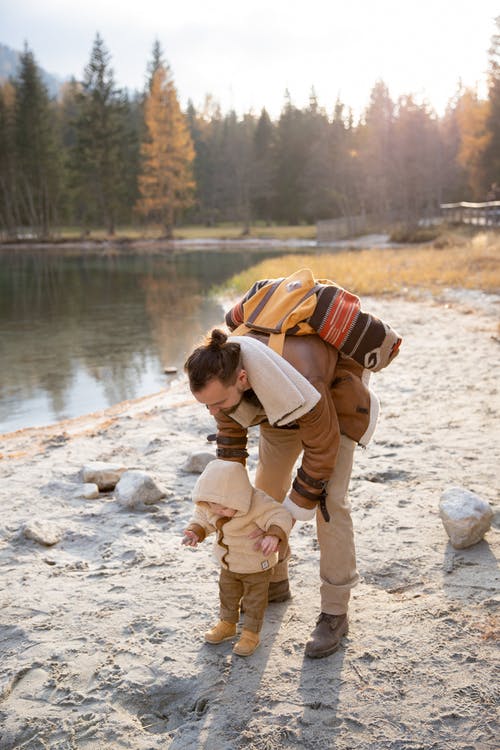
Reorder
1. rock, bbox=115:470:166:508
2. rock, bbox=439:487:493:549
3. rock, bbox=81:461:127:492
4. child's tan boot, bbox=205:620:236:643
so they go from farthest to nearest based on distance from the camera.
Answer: rock, bbox=81:461:127:492 → rock, bbox=115:470:166:508 → rock, bbox=439:487:493:549 → child's tan boot, bbox=205:620:236:643

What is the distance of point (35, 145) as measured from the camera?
155 ft

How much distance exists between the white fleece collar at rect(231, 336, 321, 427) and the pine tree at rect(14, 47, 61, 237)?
49.3 meters

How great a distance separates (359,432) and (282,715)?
110 cm

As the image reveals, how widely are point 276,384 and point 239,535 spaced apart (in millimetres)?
717

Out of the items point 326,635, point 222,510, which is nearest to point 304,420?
point 222,510

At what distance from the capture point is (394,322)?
11.2 meters

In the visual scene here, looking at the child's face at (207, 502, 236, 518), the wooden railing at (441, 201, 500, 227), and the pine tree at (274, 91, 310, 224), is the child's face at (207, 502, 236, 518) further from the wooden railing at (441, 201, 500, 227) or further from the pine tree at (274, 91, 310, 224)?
the pine tree at (274, 91, 310, 224)

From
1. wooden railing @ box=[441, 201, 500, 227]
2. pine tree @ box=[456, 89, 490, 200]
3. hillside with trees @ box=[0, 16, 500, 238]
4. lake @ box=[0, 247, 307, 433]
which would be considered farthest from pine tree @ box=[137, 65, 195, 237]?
lake @ box=[0, 247, 307, 433]

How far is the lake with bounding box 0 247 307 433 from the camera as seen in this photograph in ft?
32.3

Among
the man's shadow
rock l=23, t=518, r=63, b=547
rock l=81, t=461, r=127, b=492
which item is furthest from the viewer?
rock l=81, t=461, r=127, b=492

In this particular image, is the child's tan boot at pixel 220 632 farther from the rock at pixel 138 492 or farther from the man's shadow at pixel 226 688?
the rock at pixel 138 492

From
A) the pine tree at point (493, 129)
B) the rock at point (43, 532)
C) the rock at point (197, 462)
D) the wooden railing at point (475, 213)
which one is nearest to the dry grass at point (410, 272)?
→ the wooden railing at point (475, 213)

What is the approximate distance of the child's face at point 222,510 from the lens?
2.77m

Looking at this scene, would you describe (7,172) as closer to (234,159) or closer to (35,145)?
(35,145)
